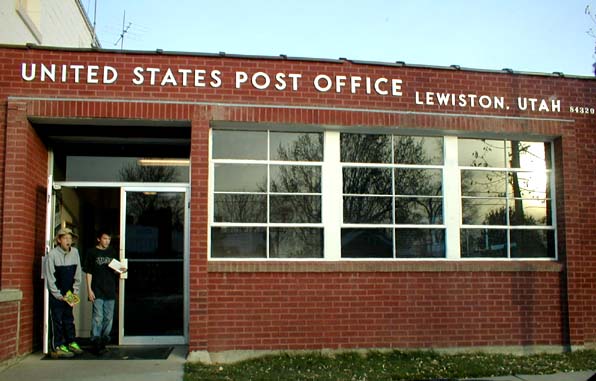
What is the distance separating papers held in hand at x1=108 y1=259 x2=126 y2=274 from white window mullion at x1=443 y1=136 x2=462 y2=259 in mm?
4788

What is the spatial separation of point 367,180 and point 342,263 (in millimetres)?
1300

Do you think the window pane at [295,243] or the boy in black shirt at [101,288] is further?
the window pane at [295,243]

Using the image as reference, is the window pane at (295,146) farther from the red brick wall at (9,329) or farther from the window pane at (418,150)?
the red brick wall at (9,329)

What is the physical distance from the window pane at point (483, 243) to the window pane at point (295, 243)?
223 cm

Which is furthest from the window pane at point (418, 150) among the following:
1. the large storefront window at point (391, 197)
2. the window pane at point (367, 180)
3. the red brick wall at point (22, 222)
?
the red brick wall at point (22, 222)

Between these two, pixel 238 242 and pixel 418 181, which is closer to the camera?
pixel 238 242

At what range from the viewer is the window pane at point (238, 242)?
886cm

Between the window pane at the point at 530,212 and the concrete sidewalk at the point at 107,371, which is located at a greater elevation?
the window pane at the point at 530,212

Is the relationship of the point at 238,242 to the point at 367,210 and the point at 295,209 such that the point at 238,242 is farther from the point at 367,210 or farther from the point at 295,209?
the point at 367,210

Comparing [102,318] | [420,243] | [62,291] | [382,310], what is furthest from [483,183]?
[62,291]

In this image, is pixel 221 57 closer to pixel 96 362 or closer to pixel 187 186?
pixel 187 186

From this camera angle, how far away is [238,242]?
8891mm

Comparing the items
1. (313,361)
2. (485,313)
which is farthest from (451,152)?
(313,361)

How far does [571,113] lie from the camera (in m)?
9.84
